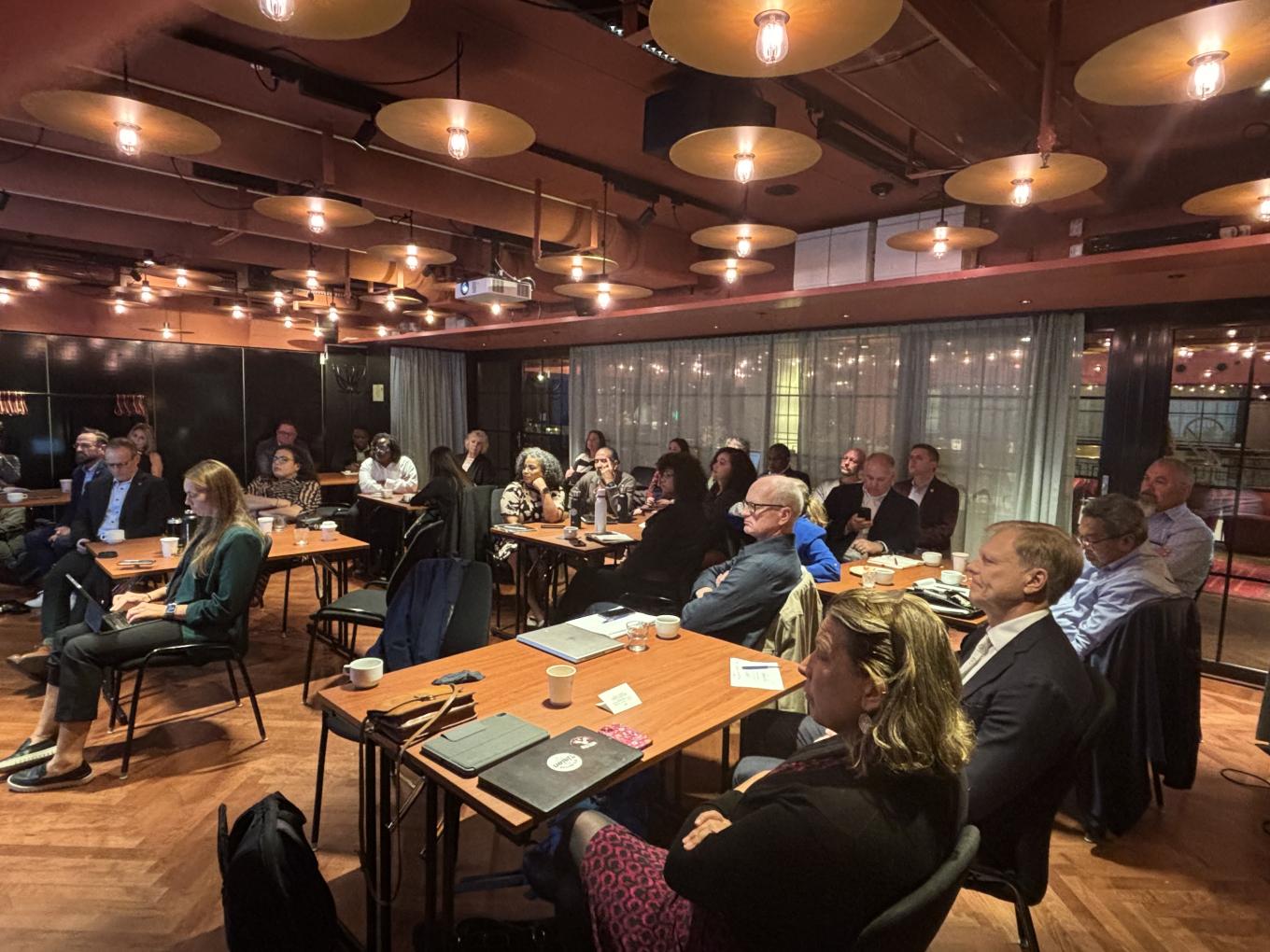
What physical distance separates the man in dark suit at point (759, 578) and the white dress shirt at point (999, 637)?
2.42 ft

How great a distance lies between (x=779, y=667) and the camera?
224 centimetres

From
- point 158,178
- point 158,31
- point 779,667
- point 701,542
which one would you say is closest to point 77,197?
point 158,178

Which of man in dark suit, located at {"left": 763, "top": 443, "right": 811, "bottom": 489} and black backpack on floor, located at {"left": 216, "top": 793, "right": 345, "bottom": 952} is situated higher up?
man in dark suit, located at {"left": 763, "top": 443, "right": 811, "bottom": 489}

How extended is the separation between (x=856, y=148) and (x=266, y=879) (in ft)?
11.6

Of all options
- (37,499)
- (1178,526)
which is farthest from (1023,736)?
(37,499)

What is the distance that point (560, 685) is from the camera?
1.89m

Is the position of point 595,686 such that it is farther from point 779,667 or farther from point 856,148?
point 856,148

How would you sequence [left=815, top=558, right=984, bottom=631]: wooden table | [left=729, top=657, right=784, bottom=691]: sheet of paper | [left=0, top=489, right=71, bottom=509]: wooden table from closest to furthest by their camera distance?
[left=729, top=657, right=784, bottom=691]: sheet of paper < [left=815, top=558, right=984, bottom=631]: wooden table < [left=0, top=489, right=71, bottom=509]: wooden table

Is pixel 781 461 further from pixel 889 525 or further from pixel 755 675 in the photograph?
pixel 755 675

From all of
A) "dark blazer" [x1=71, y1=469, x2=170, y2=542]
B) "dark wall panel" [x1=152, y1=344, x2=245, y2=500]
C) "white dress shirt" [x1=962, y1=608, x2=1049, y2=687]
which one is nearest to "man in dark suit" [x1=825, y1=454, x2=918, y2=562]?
"white dress shirt" [x1=962, y1=608, x2=1049, y2=687]

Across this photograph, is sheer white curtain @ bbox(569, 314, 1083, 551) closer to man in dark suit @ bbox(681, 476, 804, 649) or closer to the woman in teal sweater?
man in dark suit @ bbox(681, 476, 804, 649)

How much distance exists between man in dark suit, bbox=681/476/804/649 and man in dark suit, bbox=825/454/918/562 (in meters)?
1.83

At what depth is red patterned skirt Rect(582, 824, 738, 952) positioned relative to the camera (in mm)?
1260

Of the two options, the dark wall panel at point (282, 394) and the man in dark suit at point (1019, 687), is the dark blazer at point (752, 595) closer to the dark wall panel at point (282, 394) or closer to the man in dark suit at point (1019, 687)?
the man in dark suit at point (1019, 687)
